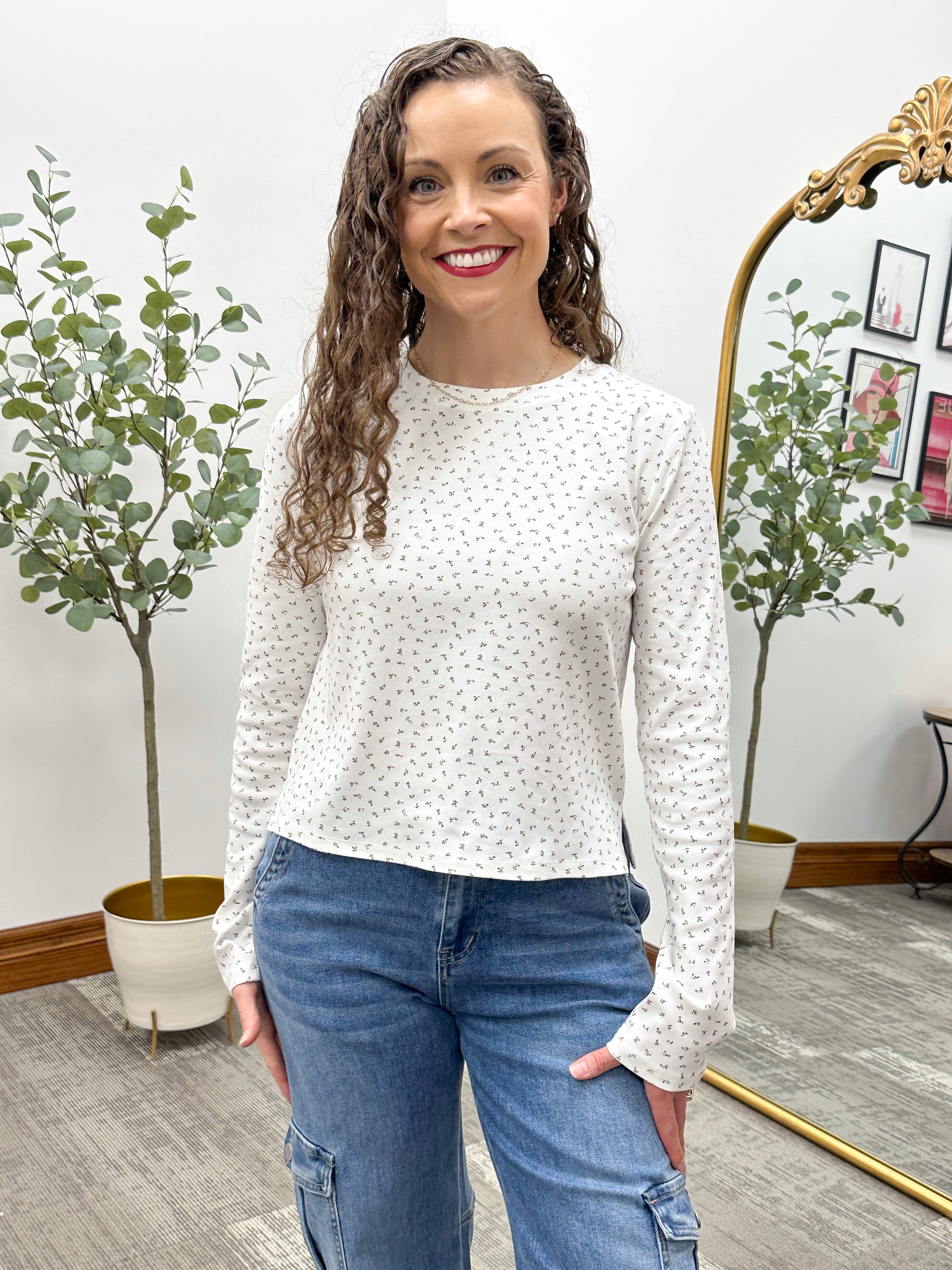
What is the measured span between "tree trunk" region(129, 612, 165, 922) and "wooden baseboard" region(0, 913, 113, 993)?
301mm

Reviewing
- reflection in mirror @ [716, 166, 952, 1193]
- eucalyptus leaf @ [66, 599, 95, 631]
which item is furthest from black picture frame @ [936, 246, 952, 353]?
eucalyptus leaf @ [66, 599, 95, 631]

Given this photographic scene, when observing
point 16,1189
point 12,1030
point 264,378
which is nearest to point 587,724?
point 16,1189

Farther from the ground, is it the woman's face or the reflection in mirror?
the woman's face

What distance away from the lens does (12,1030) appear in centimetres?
257

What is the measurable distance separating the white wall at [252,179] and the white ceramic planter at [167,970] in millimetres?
417

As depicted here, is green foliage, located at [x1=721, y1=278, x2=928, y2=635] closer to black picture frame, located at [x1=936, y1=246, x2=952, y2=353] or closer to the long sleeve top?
black picture frame, located at [x1=936, y1=246, x2=952, y2=353]

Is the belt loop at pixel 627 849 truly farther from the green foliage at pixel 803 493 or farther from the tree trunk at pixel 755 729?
the tree trunk at pixel 755 729

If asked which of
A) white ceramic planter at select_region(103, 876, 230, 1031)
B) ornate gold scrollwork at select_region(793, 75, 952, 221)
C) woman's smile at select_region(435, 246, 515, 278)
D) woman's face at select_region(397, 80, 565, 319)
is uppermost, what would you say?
ornate gold scrollwork at select_region(793, 75, 952, 221)

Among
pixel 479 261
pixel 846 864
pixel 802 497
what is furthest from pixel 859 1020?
pixel 479 261

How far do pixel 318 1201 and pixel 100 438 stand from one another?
1639 mm

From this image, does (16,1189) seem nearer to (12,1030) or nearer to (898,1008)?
(12,1030)

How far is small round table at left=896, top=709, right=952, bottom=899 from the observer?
6.86 feet

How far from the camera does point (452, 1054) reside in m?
1.03

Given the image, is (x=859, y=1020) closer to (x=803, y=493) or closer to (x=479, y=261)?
(x=803, y=493)
